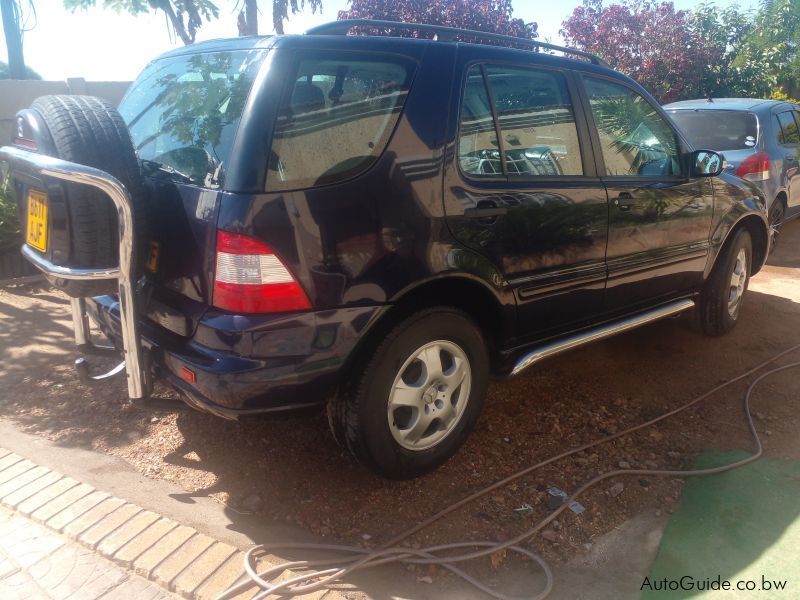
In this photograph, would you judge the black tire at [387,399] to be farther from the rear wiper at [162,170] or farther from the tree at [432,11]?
the tree at [432,11]

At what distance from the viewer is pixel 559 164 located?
326 cm

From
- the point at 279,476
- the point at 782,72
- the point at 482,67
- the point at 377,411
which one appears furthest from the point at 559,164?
the point at 782,72

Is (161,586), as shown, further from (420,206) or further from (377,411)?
(420,206)

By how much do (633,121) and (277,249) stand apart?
252 centimetres

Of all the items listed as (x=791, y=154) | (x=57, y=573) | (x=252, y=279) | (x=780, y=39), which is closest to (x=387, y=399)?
(x=252, y=279)

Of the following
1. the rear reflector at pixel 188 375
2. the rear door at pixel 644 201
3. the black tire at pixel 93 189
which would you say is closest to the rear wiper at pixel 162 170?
the black tire at pixel 93 189

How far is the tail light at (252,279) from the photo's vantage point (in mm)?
2289

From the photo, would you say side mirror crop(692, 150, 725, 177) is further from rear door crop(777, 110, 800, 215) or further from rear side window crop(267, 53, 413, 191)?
rear door crop(777, 110, 800, 215)

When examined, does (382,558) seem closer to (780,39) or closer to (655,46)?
(655,46)

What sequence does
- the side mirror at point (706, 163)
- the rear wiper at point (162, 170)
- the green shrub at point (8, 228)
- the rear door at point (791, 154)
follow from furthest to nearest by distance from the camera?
the rear door at point (791, 154)
the green shrub at point (8, 228)
the side mirror at point (706, 163)
the rear wiper at point (162, 170)

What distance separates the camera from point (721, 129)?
23.1ft

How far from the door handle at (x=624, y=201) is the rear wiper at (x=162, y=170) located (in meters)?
2.22

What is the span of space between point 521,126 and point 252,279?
157 centimetres

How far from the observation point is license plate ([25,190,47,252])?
8.45 feet
